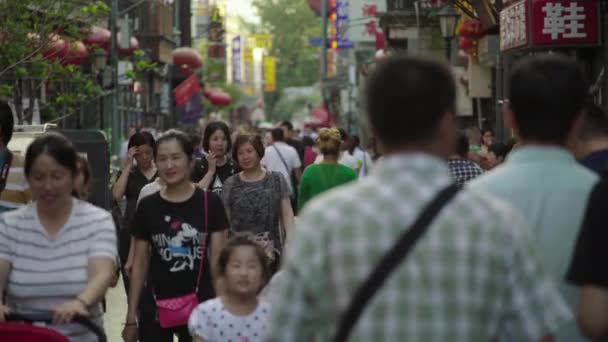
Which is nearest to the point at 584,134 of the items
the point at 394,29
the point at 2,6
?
the point at 2,6

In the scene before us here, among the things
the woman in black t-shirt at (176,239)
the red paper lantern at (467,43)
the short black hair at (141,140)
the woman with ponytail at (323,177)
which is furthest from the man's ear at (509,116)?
the red paper lantern at (467,43)

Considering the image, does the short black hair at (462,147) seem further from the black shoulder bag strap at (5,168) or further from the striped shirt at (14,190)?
the black shoulder bag strap at (5,168)

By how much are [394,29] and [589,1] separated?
21.1 metres

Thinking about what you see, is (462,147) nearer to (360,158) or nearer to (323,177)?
(323,177)

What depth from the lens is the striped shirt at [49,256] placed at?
6035 mm

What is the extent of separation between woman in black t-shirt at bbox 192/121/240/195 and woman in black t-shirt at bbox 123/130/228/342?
3481mm

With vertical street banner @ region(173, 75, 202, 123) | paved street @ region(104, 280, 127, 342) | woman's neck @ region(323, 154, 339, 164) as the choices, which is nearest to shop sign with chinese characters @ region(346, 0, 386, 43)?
vertical street banner @ region(173, 75, 202, 123)

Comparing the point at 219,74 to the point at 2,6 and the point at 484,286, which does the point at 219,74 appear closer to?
the point at 2,6

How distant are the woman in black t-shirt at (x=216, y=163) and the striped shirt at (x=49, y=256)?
5.73 m

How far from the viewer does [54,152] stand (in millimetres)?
6031

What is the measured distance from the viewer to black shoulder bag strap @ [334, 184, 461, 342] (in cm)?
393

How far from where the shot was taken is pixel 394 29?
1524 inches

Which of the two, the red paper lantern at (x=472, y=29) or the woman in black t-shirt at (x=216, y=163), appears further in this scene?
the red paper lantern at (x=472, y=29)

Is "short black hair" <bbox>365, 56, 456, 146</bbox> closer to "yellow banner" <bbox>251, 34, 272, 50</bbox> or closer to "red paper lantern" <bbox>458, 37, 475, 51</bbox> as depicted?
"red paper lantern" <bbox>458, 37, 475, 51</bbox>
